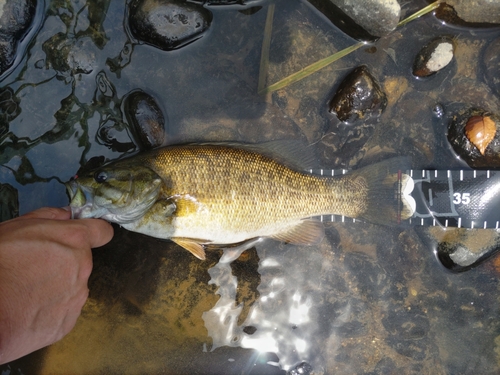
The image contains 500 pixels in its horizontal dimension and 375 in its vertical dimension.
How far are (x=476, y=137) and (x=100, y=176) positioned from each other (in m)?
2.93

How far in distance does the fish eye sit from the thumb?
288 millimetres

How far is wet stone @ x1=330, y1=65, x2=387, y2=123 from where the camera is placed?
2965mm

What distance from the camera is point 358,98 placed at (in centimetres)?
300

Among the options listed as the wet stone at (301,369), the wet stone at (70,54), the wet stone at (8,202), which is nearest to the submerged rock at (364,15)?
the wet stone at (70,54)

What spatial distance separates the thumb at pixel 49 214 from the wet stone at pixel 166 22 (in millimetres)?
1537

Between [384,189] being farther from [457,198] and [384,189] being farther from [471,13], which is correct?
[471,13]

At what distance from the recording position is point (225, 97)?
123 inches

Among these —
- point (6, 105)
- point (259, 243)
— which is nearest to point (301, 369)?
point (259, 243)

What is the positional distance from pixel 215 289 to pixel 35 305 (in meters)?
1.47

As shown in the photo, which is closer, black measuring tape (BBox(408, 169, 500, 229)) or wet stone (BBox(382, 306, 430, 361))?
black measuring tape (BBox(408, 169, 500, 229))

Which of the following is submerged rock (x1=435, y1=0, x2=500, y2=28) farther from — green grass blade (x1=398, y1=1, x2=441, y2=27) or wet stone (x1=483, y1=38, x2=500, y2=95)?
wet stone (x1=483, y1=38, x2=500, y2=95)

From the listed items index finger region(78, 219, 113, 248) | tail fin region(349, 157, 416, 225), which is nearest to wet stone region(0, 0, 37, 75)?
index finger region(78, 219, 113, 248)

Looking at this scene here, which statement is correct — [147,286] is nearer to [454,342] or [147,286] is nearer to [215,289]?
[215,289]

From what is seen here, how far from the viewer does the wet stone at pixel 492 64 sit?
10.1ft
